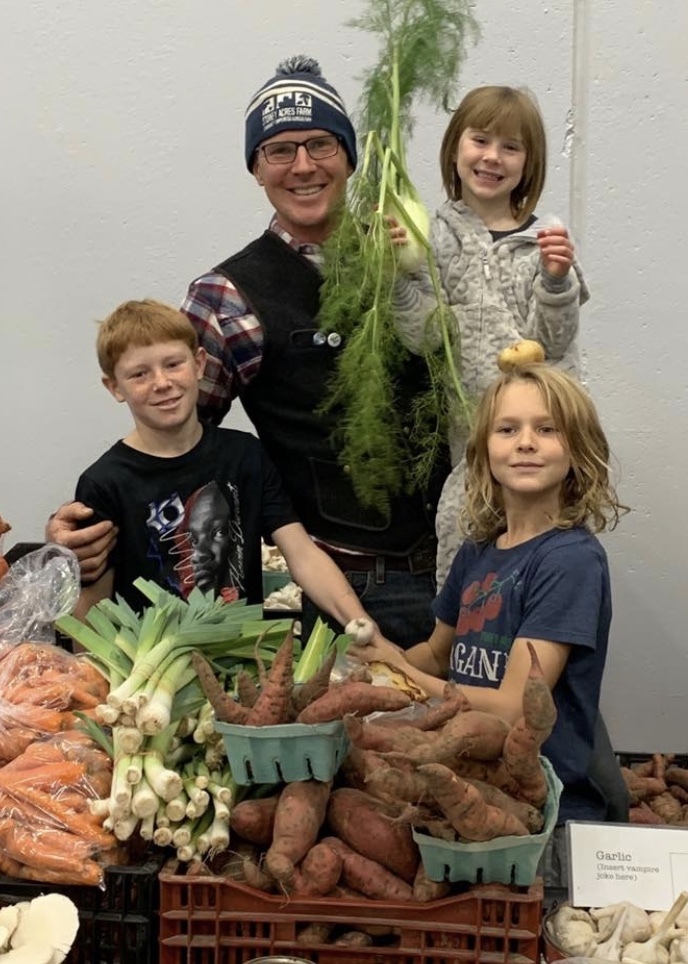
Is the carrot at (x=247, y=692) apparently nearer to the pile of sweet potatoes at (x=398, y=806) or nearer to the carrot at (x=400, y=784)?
the pile of sweet potatoes at (x=398, y=806)

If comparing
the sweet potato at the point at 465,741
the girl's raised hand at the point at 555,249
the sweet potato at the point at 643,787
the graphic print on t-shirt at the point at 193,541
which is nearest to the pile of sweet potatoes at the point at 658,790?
the sweet potato at the point at 643,787

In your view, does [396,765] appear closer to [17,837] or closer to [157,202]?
[17,837]

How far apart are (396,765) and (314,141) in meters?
1.32

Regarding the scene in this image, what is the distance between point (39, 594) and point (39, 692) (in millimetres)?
319

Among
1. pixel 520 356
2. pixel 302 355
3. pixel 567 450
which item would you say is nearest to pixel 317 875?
pixel 567 450

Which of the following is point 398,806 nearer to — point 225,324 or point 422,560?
point 422,560

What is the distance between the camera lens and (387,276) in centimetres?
192

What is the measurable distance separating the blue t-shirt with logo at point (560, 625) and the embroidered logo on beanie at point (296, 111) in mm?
913

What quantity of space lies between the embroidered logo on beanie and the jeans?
0.87 metres

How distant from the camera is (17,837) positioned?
4.12 ft

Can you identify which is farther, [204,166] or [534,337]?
[204,166]

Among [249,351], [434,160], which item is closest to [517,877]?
[249,351]

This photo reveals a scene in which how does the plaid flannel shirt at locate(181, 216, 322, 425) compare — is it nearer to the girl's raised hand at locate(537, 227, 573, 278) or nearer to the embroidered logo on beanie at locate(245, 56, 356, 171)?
the embroidered logo on beanie at locate(245, 56, 356, 171)

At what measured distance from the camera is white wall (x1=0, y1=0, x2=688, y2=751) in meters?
3.04
